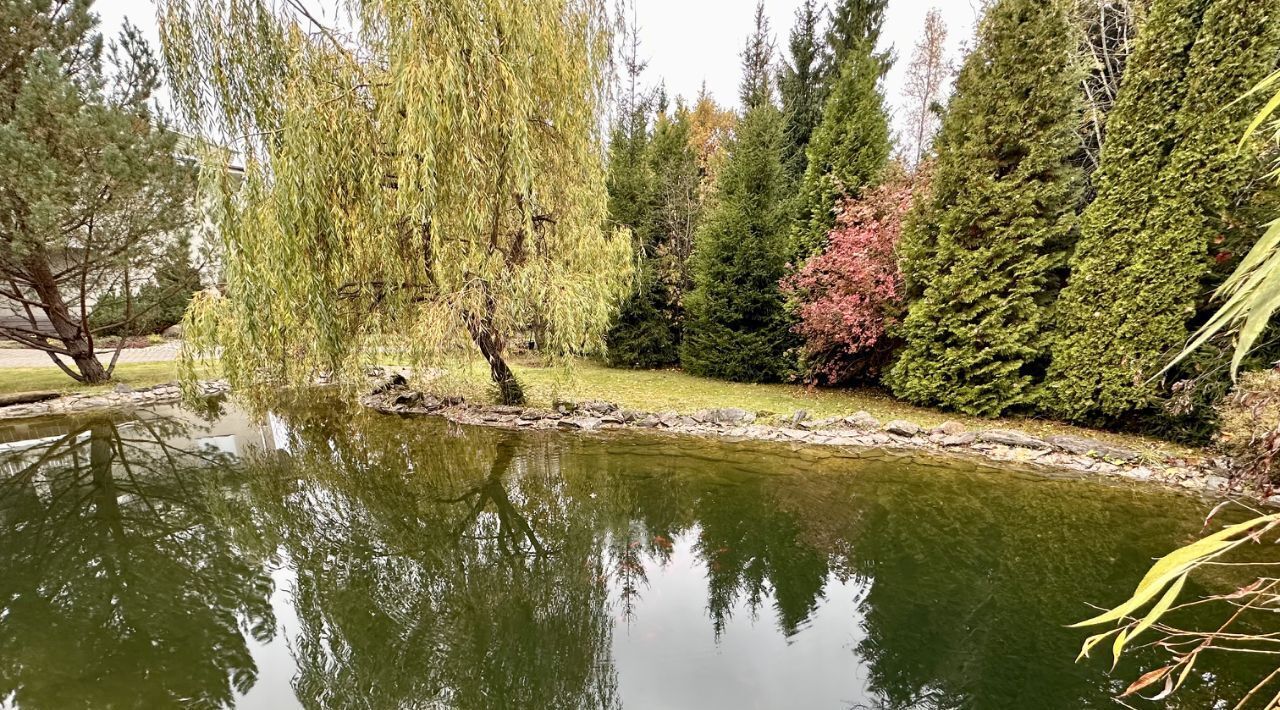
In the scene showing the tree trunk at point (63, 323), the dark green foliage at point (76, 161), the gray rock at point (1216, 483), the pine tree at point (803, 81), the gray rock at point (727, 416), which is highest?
the pine tree at point (803, 81)

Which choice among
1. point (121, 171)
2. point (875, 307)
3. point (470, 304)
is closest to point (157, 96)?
point (121, 171)

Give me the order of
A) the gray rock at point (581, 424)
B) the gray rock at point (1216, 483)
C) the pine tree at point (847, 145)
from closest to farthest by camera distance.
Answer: the gray rock at point (1216, 483)
the gray rock at point (581, 424)
the pine tree at point (847, 145)

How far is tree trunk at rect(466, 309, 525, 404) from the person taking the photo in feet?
20.1

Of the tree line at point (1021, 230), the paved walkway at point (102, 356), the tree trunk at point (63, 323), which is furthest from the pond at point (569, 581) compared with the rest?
the paved walkway at point (102, 356)

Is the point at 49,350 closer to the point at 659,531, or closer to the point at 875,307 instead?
the point at 659,531

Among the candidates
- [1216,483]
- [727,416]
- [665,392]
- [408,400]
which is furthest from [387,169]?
[1216,483]

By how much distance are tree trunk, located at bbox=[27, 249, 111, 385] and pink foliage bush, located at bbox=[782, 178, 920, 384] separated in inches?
451

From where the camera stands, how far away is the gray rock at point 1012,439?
5.82 m

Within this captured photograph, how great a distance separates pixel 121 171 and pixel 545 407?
21.6 ft

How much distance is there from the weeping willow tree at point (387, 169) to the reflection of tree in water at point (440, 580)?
134 cm

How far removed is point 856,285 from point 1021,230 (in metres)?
2.15

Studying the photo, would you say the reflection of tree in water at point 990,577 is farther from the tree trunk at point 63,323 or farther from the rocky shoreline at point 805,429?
the tree trunk at point 63,323

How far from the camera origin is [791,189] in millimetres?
11828

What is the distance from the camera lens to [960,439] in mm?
6113
